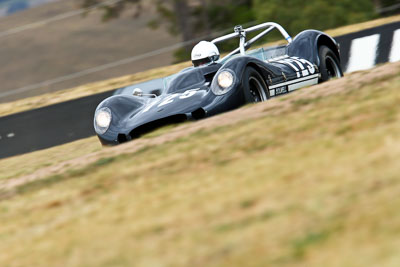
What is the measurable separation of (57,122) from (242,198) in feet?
22.4

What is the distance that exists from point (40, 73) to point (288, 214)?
22.7m

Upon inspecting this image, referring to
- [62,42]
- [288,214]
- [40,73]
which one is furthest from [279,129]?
[62,42]

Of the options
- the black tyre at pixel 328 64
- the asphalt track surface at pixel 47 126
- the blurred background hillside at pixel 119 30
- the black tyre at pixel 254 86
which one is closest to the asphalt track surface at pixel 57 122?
the asphalt track surface at pixel 47 126

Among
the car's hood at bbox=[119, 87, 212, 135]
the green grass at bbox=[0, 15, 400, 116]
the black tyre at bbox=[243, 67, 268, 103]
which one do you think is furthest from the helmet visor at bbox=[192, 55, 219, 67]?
the green grass at bbox=[0, 15, 400, 116]

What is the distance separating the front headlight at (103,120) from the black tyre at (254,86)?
51.6 inches

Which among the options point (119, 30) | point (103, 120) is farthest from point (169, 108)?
point (119, 30)

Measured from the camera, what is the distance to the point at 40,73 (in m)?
25.0

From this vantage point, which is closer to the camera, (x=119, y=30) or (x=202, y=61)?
(x=202, y=61)

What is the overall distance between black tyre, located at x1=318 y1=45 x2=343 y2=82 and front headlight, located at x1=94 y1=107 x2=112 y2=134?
2.45 metres

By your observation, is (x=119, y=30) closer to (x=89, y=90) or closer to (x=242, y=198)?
(x=89, y=90)

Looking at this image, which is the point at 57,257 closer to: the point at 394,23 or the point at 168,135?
the point at 168,135

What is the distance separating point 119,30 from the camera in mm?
28469

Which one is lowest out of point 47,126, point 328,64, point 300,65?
point 47,126

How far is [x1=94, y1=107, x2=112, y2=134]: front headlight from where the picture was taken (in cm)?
689
